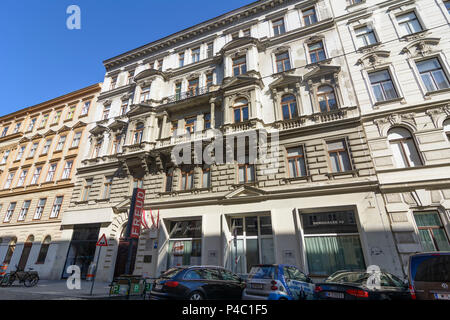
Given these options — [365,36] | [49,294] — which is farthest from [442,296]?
[365,36]

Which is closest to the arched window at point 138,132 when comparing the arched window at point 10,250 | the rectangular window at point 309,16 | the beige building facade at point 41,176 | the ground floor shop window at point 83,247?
the beige building facade at point 41,176

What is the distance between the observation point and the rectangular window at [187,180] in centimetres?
1573

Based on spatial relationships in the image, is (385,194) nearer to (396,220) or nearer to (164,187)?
(396,220)

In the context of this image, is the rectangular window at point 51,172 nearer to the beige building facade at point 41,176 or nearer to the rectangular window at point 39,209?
the beige building facade at point 41,176

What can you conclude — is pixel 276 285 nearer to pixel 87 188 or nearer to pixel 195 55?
pixel 87 188

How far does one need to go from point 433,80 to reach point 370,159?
20.1ft

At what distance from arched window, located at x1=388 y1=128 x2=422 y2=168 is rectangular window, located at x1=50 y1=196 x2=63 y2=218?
82.0ft

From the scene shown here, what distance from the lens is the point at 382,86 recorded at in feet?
45.2

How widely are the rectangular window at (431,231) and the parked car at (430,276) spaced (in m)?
5.91

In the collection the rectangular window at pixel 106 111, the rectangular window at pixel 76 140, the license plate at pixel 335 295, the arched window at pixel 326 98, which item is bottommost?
the license plate at pixel 335 295

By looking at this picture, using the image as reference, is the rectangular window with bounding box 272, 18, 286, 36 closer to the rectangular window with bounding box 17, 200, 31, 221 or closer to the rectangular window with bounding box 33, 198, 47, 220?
the rectangular window with bounding box 33, 198, 47, 220
